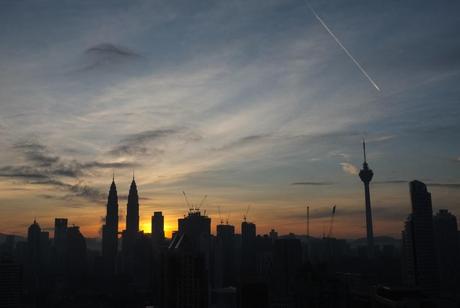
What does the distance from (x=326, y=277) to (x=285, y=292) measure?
16565 mm

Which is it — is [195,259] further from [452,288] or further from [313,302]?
[452,288]

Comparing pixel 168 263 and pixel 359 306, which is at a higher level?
pixel 168 263

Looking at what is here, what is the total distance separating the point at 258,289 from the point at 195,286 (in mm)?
30704

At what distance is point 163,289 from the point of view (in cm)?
12281

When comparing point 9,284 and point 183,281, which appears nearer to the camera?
point 183,281

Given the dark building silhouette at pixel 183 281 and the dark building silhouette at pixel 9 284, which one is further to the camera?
the dark building silhouette at pixel 9 284

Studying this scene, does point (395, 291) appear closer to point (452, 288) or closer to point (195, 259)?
point (195, 259)

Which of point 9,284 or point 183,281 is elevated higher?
point 183,281

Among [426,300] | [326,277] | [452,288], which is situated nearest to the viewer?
[426,300]

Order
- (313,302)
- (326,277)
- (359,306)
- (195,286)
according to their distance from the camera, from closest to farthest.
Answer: (195,286)
(359,306)
(313,302)
(326,277)

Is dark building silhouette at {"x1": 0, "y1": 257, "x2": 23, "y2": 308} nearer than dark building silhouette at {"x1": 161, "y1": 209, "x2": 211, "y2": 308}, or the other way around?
dark building silhouette at {"x1": 161, "y1": 209, "x2": 211, "y2": 308}

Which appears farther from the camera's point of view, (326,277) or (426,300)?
(326,277)

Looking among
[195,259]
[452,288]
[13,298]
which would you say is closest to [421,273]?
[452,288]

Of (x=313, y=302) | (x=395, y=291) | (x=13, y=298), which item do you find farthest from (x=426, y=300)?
(x=13, y=298)
